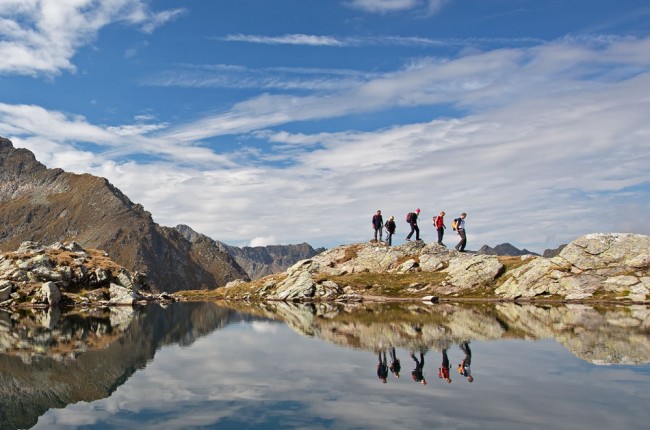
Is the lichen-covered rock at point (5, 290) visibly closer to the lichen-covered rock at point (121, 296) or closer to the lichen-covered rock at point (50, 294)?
the lichen-covered rock at point (50, 294)

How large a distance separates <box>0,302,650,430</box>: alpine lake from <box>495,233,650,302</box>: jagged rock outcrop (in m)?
23.3

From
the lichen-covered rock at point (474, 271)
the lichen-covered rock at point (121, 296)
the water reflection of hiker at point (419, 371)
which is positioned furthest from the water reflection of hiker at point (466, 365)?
the lichen-covered rock at point (121, 296)

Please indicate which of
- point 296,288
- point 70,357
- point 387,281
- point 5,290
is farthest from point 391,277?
point 5,290

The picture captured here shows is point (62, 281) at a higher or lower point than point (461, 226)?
lower

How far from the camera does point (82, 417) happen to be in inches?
768

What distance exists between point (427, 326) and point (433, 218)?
4354 cm

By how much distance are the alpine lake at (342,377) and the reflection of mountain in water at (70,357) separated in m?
0.13

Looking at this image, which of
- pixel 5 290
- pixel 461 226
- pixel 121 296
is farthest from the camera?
pixel 121 296

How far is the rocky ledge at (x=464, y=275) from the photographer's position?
66.6 meters

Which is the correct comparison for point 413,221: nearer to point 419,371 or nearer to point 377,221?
point 377,221

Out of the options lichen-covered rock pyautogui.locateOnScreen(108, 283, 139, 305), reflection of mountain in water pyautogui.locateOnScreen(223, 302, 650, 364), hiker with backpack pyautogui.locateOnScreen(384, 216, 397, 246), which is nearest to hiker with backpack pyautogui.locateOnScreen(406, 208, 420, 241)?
hiker with backpack pyautogui.locateOnScreen(384, 216, 397, 246)

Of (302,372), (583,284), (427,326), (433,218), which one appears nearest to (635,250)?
(583,284)

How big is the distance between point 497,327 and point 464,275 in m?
38.6

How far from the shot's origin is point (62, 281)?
3954 inches
